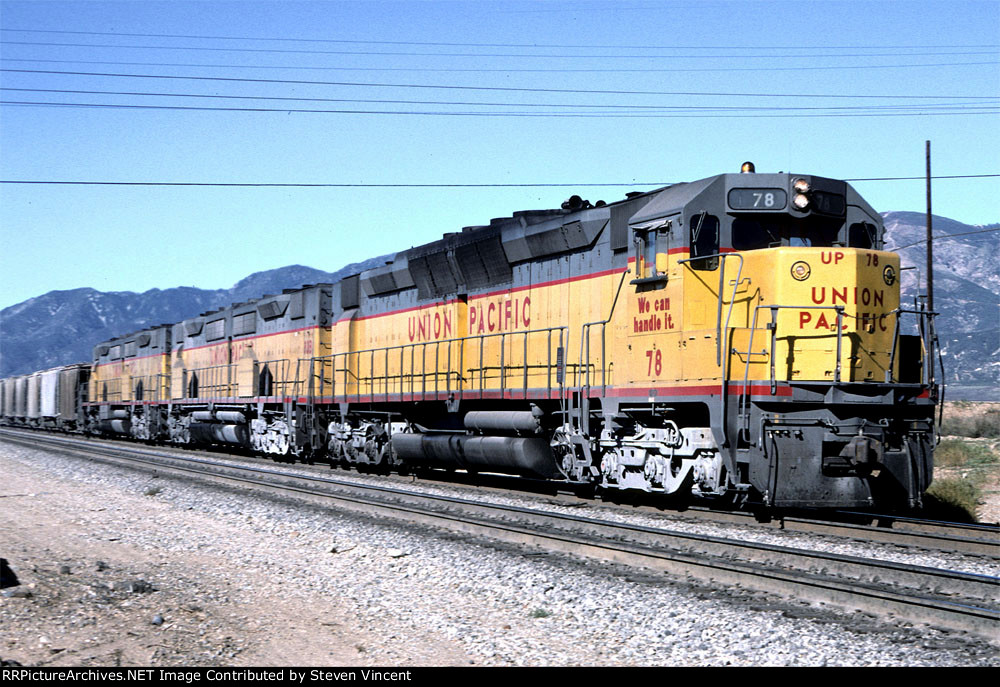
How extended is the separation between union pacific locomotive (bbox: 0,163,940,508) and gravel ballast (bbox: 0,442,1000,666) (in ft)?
9.30

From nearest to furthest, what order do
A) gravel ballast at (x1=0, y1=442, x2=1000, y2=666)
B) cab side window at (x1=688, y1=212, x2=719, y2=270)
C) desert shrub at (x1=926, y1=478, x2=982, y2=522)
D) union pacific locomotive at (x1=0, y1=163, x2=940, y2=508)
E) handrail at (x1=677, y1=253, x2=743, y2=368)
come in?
gravel ballast at (x1=0, y1=442, x2=1000, y2=666), union pacific locomotive at (x1=0, y1=163, x2=940, y2=508), handrail at (x1=677, y1=253, x2=743, y2=368), cab side window at (x1=688, y1=212, x2=719, y2=270), desert shrub at (x1=926, y1=478, x2=982, y2=522)

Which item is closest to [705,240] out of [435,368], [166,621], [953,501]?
[953,501]

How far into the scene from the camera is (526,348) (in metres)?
14.1

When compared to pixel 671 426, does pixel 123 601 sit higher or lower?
lower

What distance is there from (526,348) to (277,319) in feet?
39.6

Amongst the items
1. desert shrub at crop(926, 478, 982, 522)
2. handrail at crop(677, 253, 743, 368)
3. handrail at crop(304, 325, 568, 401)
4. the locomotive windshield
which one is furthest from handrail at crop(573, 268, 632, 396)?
desert shrub at crop(926, 478, 982, 522)

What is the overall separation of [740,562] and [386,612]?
309 centimetres

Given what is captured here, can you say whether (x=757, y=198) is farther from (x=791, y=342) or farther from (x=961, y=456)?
(x=961, y=456)

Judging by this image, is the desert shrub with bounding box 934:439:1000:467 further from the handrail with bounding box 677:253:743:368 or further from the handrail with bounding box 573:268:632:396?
the handrail with bounding box 677:253:743:368

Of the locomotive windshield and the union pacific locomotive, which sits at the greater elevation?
the locomotive windshield

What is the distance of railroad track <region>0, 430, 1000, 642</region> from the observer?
6.32 metres

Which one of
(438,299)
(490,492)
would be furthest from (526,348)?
(438,299)

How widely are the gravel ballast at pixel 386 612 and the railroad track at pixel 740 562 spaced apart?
0.20 meters

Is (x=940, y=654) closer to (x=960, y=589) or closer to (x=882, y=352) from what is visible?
(x=960, y=589)
